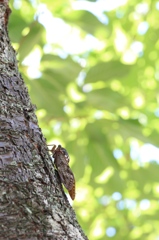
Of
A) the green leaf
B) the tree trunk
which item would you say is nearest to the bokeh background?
the green leaf

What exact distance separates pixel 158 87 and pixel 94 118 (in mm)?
1187

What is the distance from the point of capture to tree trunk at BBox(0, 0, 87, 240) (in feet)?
2.36

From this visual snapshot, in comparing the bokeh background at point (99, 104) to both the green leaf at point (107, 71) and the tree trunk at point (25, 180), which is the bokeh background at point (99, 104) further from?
the tree trunk at point (25, 180)

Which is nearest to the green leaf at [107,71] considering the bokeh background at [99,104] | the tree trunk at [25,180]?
the bokeh background at [99,104]

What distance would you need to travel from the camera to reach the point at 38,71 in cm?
203

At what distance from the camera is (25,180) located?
0.79 m

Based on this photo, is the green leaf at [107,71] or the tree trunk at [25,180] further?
the green leaf at [107,71]

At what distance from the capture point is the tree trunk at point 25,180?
0.72 metres

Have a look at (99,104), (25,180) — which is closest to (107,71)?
(99,104)

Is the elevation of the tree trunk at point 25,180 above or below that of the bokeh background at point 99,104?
below

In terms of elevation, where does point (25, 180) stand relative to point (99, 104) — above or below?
below

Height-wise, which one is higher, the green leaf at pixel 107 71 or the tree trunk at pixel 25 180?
the green leaf at pixel 107 71

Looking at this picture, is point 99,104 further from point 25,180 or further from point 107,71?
point 25,180

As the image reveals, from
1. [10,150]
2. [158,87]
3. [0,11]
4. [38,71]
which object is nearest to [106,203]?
[158,87]
